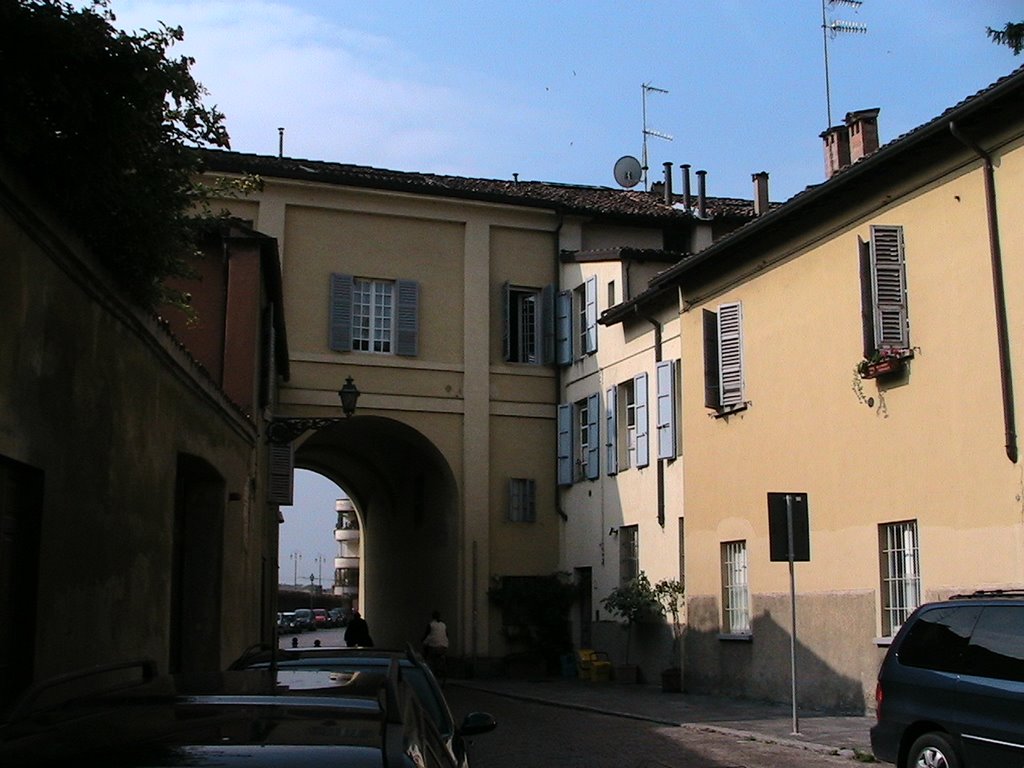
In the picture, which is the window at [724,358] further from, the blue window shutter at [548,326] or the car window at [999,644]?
the car window at [999,644]

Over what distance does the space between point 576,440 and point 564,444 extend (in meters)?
0.38

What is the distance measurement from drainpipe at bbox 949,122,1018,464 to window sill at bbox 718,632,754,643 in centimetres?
633

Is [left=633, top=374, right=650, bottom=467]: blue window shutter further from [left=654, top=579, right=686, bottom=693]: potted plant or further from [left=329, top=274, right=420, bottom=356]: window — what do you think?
[left=329, top=274, right=420, bottom=356]: window

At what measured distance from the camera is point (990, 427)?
14273 mm

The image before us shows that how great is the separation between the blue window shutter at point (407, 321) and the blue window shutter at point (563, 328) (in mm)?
3200

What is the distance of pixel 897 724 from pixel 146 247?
6.74 metres

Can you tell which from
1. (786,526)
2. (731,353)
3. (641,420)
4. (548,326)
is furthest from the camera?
(548,326)

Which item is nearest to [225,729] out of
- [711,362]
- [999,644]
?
[999,644]

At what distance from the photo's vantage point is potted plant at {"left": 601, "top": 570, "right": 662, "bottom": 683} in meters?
23.0

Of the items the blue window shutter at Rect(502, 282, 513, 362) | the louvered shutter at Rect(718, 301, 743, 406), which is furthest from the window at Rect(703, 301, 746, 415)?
the blue window shutter at Rect(502, 282, 513, 362)

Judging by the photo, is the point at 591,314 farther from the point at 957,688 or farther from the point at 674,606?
the point at 957,688

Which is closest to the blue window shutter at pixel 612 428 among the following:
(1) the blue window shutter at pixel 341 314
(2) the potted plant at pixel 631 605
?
(2) the potted plant at pixel 631 605

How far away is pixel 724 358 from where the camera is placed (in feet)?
66.7

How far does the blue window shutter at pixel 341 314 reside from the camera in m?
27.6
